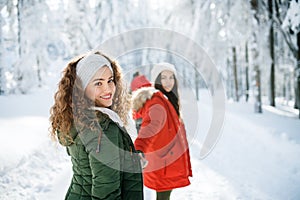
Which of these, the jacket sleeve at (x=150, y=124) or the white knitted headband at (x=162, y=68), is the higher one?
the white knitted headband at (x=162, y=68)

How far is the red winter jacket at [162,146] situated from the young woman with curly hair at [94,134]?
911 millimetres

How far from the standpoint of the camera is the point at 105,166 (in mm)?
1568

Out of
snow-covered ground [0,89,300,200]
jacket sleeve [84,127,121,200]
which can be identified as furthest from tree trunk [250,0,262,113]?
jacket sleeve [84,127,121,200]

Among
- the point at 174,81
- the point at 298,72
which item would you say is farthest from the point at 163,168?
the point at 298,72

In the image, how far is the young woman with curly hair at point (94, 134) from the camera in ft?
5.19

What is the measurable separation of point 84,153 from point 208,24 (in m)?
16.1

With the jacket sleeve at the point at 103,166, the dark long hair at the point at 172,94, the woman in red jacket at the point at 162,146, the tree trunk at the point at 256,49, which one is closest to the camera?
the jacket sleeve at the point at 103,166

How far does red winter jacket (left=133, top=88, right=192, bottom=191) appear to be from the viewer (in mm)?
2811

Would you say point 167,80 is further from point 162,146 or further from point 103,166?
point 103,166

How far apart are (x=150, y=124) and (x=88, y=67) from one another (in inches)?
43.3

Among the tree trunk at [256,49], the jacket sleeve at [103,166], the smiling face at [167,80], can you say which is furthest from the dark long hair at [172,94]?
the tree trunk at [256,49]

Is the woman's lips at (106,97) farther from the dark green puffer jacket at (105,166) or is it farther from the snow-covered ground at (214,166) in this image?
the snow-covered ground at (214,166)

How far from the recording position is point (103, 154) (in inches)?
61.7

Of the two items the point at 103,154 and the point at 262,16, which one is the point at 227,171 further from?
the point at 262,16
